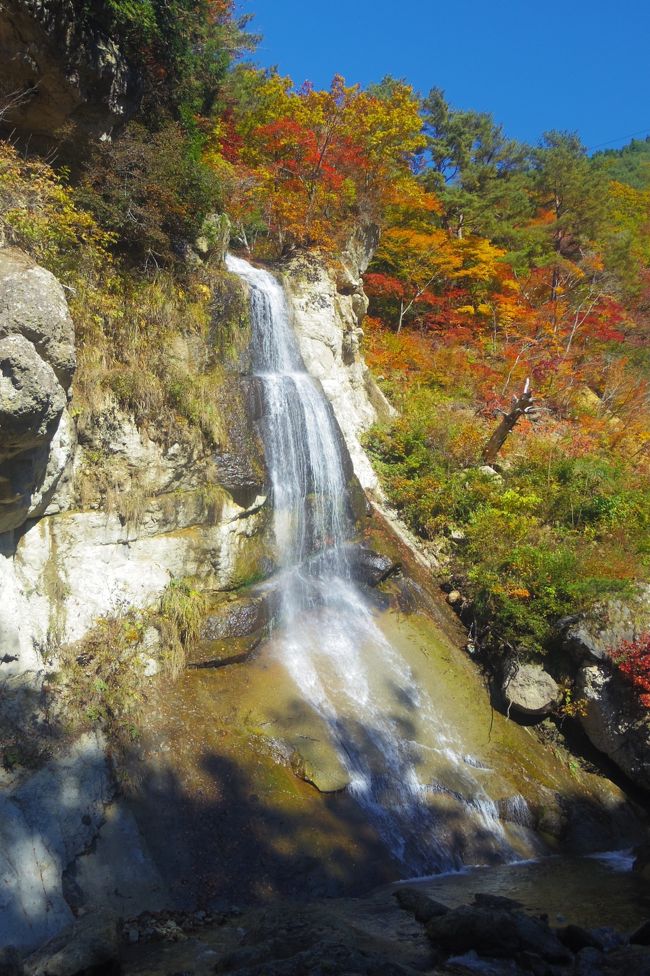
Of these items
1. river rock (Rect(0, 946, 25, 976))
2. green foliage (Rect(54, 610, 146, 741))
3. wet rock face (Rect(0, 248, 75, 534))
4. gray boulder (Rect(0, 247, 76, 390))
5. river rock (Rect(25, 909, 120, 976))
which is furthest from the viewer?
green foliage (Rect(54, 610, 146, 741))

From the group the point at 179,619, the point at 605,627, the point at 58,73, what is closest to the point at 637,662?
the point at 605,627

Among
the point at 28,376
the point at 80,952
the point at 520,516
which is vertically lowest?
the point at 80,952

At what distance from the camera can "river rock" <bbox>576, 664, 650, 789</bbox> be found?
Answer: 353 inches

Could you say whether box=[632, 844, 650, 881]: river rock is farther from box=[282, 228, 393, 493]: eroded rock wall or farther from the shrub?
box=[282, 228, 393, 493]: eroded rock wall

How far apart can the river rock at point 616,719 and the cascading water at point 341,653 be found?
2.52m

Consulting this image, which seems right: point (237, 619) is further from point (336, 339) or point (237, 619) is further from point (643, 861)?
point (336, 339)

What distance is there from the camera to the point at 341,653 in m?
9.79

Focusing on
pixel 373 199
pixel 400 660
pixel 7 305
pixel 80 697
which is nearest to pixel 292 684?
pixel 400 660

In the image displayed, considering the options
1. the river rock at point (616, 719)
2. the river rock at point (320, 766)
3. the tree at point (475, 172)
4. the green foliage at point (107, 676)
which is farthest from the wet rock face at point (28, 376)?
the tree at point (475, 172)

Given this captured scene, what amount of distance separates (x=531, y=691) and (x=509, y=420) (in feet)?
22.3

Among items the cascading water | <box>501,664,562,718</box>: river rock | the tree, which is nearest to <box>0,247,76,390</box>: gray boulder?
the cascading water

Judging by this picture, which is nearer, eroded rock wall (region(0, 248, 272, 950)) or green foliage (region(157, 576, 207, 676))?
eroded rock wall (region(0, 248, 272, 950))

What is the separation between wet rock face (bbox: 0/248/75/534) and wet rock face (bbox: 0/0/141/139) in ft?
12.8

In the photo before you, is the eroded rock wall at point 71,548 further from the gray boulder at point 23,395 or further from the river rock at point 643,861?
the river rock at point 643,861
